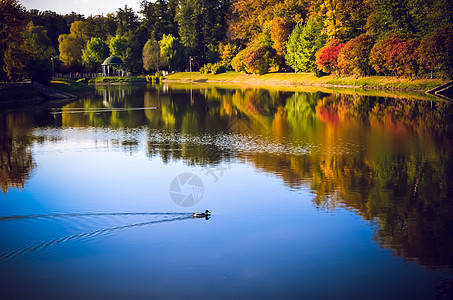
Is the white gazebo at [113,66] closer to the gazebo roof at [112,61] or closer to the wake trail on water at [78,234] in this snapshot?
the gazebo roof at [112,61]

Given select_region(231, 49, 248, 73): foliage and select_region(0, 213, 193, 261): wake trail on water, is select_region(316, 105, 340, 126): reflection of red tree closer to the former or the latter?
select_region(0, 213, 193, 261): wake trail on water

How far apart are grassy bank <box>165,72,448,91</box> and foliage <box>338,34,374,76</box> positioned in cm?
254

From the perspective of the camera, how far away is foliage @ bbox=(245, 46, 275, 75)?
99375 mm

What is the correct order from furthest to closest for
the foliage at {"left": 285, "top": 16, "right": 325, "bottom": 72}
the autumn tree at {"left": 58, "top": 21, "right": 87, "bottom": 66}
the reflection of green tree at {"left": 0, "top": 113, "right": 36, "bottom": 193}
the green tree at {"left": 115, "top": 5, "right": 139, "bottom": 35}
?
1. the green tree at {"left": 115, "top": 5, "right": 139, "bottom": 35}
2. the autumn tree at {"left": 58, "top": 21, "right": 87, "bottom": 66}
3. the foliage at {"left": 285, "top": 16, "right": 325, "bottom": 72}
4. the reflection of green tree at {"left": 0, "top": 113, "right": 36, "bottom": 193}

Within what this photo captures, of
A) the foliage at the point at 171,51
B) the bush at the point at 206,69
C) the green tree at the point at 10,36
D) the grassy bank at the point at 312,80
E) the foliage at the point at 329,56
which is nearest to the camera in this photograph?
the green tree at the point at 10,36

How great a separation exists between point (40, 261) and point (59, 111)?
39.0m

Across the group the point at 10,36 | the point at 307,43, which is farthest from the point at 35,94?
the point at 307,43

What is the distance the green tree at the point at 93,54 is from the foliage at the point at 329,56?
71.3 meters

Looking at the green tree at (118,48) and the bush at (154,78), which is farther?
the green tree at (118,48)

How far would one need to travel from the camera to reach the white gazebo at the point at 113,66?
126938mm

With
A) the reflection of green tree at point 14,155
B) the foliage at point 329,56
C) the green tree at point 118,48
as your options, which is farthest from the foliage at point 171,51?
the reflection of green tree at point 14,155

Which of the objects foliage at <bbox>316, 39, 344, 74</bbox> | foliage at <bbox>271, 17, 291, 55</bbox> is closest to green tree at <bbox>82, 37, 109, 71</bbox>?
foliage at <bbox>271, 17, 291, 55</bbox>

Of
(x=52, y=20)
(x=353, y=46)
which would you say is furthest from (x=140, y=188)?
(x=52, y=20)

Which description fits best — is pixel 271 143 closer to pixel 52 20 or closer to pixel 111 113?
pixel 111 113
